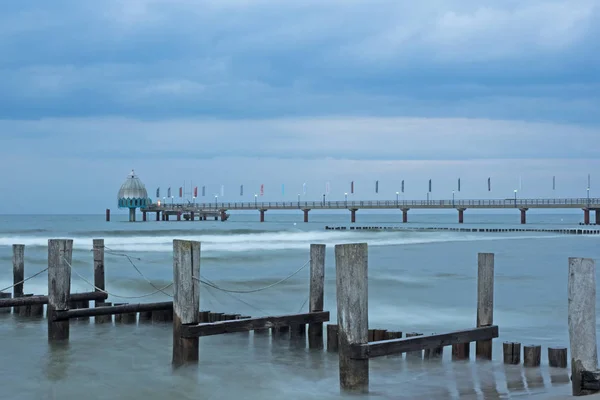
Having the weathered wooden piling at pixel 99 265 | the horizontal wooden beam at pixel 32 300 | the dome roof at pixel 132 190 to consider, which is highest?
the dome roof at pixel 132 190

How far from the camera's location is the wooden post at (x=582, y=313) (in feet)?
26.1

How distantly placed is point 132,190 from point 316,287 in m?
130

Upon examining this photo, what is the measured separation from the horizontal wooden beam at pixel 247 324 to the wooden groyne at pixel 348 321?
0.04 ft

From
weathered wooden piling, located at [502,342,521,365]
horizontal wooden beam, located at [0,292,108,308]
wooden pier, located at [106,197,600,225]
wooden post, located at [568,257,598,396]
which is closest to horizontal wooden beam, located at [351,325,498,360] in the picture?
weathered wooden piling, located at [502,342,521,365]

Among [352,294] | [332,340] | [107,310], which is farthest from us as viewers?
[107,310]

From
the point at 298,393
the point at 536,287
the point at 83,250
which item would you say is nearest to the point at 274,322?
the point at 298,393

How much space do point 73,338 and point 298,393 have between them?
504 cm

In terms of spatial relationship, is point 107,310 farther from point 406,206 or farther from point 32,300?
point 406,206

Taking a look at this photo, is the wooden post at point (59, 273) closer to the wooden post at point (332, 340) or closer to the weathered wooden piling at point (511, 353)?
the wooden post at point (332, 340)

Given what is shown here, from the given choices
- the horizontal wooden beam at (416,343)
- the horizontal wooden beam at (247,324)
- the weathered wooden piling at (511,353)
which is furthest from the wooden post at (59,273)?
the weathered wooden piling at (511,353)

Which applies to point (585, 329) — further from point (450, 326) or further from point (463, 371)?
point (450, 326)

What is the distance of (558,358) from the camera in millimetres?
10352

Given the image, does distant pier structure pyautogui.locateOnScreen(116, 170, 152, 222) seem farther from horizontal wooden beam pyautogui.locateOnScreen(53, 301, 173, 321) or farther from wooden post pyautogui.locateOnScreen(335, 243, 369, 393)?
wooden post pyautogui.locateOnScreen(335, 243, 369, 393)

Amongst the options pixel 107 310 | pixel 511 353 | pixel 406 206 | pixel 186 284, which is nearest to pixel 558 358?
pixel 511 353
